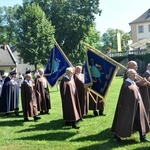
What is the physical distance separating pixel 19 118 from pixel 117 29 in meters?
87.6

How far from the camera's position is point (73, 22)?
162 ft

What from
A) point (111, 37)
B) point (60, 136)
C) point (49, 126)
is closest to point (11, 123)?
point (49, 126)

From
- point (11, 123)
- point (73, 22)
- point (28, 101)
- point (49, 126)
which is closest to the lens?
point (49, 126)

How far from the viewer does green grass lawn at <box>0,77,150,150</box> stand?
8.27m

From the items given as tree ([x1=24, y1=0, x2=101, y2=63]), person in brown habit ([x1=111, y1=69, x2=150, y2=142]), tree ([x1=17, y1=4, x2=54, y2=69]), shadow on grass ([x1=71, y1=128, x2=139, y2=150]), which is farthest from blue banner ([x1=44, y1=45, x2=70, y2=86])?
tree ([x1=24, y1=0, x2=101, y2=63])

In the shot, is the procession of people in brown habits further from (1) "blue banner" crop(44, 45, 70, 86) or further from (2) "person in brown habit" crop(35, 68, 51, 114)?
(1) "blue banner" crop(44, 45, 70, 86)

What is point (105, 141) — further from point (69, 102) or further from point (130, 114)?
point (69, 102)

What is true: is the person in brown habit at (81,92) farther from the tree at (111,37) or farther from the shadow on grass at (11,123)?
the tree at (111,37)

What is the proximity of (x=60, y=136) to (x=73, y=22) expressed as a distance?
41217 mm

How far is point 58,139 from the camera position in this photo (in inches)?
358

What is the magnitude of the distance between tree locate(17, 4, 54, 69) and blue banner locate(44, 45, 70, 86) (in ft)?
102

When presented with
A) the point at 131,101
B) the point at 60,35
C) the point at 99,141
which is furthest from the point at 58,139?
the point at 60,35

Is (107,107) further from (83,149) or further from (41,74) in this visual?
(83,149)

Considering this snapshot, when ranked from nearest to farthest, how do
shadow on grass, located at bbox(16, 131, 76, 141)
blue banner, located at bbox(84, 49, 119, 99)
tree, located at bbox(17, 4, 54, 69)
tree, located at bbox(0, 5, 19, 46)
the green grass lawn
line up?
the green grass lawn < shadow on grass, located at bbox(16, 131, 76, 141) < blue banner, located at bbox(84, 49, 119, 99) < tree, located at bbox(17, 4, 54, 69) < tree, located at bbox(0, 5, 19, 46)
